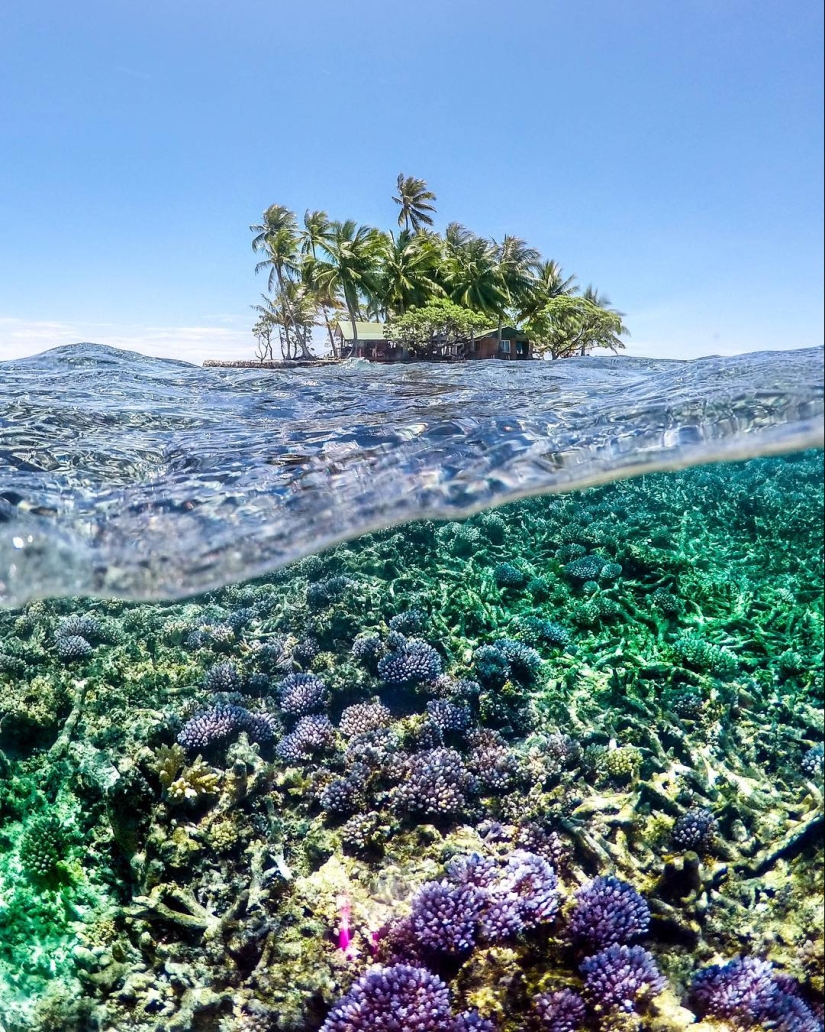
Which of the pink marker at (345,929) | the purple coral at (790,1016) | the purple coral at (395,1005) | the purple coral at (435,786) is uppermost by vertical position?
the purple coral at (435,786)

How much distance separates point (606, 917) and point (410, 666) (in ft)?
7.64

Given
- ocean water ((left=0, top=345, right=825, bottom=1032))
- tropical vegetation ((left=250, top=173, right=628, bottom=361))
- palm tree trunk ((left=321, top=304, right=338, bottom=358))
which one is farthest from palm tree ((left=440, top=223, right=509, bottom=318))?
ocean water ((left=0, top=345, right=825, bottom=1032))

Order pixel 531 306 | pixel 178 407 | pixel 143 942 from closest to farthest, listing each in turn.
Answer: pixel 143 942, pixel 178 407, pixel 531 306

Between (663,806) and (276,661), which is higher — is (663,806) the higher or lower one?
the lower one

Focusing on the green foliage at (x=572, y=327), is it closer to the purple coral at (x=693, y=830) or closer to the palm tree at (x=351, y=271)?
the palm tree at (x=351, y=271)

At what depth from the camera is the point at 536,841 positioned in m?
4.54

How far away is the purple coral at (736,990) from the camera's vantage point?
12.7ft

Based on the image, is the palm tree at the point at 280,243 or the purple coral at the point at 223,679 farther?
the palm tree at the point at 280,243

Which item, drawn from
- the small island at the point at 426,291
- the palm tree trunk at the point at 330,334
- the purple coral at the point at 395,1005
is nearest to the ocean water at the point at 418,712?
the purple coral at the point at 395,1005

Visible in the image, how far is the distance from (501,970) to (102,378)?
10568 mm

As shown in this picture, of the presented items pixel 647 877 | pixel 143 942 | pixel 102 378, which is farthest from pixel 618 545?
pixel 102 378

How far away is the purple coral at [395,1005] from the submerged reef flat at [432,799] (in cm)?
2

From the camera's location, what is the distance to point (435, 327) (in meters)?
42.7

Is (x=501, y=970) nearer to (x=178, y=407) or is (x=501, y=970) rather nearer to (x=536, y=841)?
(x=536, y=841)
